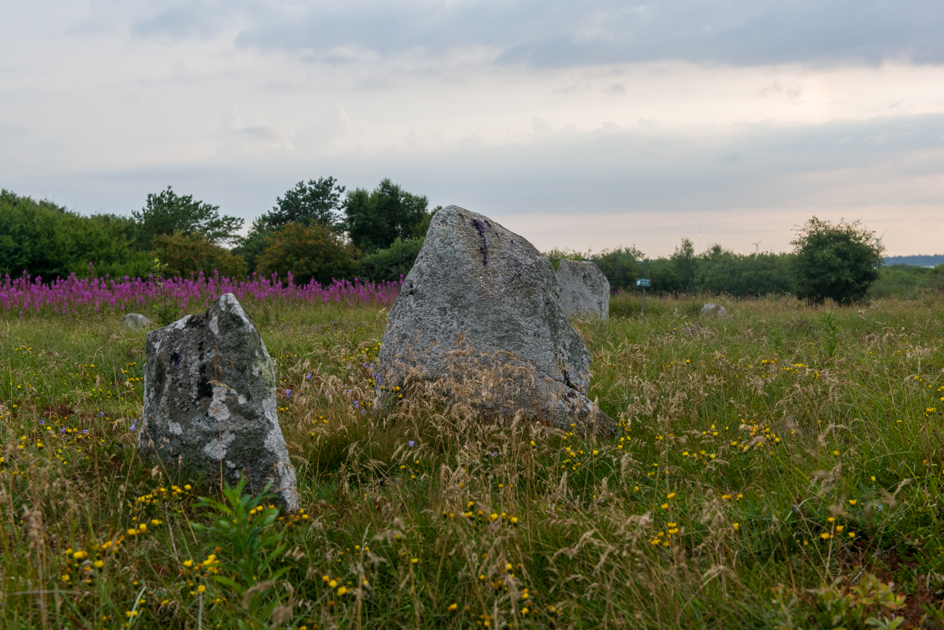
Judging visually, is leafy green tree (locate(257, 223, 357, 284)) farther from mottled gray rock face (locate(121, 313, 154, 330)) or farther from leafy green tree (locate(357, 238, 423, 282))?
mottled gray rock face (locate(121, 313, 154, 330))

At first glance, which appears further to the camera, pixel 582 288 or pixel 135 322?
pixel 582 288

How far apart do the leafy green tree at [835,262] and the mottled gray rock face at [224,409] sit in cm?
2802

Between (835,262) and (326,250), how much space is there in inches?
848

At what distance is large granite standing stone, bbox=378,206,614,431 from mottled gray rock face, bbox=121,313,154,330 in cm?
641

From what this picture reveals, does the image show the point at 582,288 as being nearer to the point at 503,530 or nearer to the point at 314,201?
the point at 503,530

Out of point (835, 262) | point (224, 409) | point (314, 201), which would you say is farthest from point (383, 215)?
point (224, 409)

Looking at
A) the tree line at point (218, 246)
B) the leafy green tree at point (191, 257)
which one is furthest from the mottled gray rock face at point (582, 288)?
the leafy green tree at point (191, 257)

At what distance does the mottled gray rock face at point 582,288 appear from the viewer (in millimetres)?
13469

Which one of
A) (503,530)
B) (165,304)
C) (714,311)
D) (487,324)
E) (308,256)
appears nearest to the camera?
(503,530)

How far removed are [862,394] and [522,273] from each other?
275cm

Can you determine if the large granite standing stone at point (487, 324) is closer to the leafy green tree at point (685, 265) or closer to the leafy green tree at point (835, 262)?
the leafy green tree at point (835, 262)

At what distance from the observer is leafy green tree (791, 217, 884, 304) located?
2641cm

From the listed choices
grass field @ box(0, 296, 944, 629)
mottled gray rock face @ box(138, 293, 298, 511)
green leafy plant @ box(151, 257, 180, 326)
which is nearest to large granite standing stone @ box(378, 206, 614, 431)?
grass field @ box(0, 296, 944, 629)

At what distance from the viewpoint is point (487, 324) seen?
192 inches
